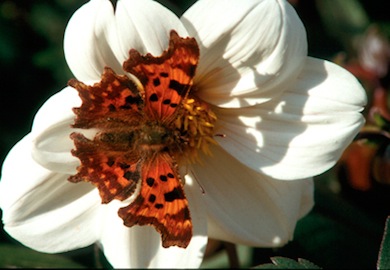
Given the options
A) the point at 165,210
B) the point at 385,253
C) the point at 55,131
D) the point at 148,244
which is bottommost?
the point at 148,244

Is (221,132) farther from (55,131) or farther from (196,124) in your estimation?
(55,131)

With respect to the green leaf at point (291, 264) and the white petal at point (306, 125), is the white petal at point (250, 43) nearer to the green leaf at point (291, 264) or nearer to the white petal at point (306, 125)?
the white petal at point (306, 125)

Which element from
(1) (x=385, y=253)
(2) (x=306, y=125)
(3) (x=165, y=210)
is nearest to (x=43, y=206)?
(3) (x=165, y=210)

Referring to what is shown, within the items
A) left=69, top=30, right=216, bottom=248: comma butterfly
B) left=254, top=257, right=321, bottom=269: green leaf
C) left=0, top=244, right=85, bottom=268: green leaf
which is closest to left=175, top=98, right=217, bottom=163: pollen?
left=69, top=30, right=216, bottom=248: comma butterfly

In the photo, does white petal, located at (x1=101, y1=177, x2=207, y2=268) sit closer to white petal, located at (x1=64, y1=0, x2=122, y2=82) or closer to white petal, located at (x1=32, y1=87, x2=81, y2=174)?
white petal, located at (x1=32, y1=87, x2=81, y2=174)

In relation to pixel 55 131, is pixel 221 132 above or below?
below

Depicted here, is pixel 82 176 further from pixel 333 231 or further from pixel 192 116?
pixel 333 231
